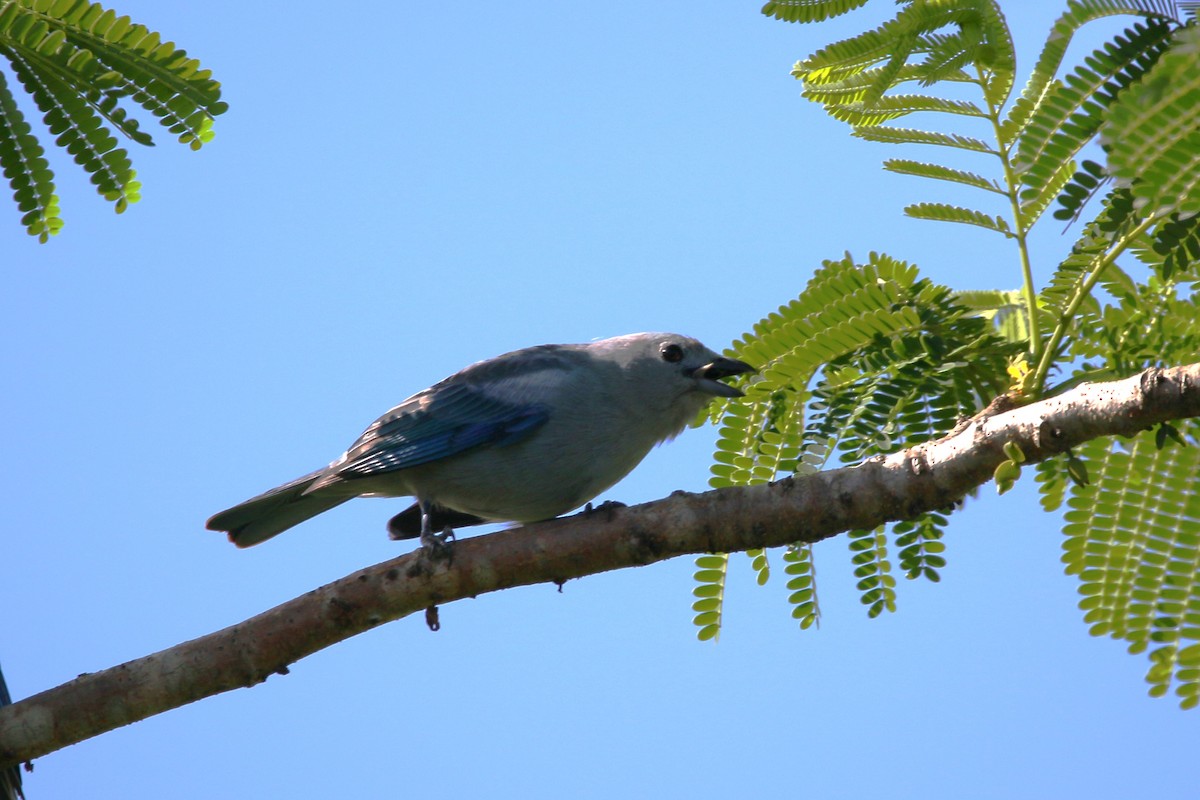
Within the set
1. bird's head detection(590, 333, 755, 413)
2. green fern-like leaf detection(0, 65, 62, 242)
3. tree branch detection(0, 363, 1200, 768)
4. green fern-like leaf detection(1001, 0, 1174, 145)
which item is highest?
green fern-like leaf detection(0, 65, 62, 242)

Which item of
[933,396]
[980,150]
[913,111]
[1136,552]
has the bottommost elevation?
[1136,552]

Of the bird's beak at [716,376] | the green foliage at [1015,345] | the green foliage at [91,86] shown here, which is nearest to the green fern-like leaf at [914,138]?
the green foliage at [1015,345]

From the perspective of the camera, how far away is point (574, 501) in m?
5.21

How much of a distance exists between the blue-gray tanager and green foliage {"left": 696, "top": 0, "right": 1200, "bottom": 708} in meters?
0.97

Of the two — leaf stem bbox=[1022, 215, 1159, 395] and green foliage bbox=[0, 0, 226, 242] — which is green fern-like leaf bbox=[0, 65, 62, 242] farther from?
leaf stem bbox=[1022, 215, 1159, 395]

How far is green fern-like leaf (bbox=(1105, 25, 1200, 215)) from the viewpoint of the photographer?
2688mm

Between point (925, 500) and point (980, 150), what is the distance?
4.73ft

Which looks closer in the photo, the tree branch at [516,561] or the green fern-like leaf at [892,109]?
the tree branch at [516,561]

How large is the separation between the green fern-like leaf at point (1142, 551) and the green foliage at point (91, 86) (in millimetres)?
3638

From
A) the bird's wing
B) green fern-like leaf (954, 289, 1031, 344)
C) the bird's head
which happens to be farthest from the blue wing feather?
green fern-like leaf (954, 289, 1031, 344)

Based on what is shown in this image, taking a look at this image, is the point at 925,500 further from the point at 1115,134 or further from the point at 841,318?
the point at 1115,134

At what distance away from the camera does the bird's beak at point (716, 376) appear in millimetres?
5031

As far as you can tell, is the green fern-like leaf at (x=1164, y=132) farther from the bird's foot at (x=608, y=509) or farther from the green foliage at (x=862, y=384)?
the bird's foot at (x=608, y=509)

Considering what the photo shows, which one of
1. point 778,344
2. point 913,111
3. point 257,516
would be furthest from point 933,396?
point 257,516
